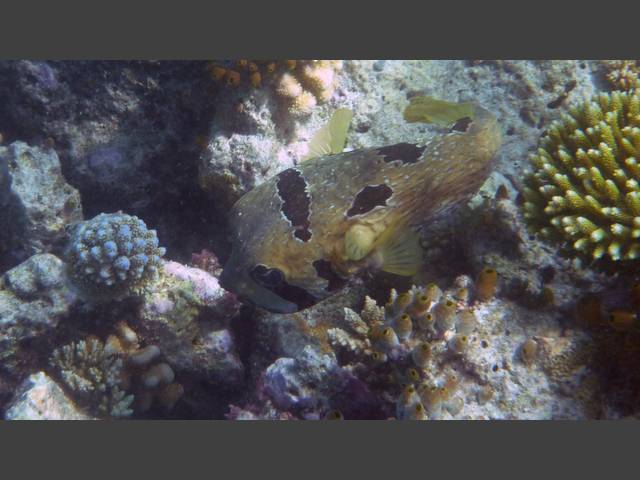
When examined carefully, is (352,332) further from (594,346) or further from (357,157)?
(594,346)

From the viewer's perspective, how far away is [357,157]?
153 inches

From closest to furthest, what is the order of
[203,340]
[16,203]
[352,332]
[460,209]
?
[352,332] < [460,209] < [203,340] < [16,203]

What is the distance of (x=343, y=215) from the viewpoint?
11.6ft

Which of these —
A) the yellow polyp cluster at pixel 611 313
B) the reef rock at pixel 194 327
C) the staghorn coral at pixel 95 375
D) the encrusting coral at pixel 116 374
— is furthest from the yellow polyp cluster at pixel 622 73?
the staghorn coral at pixel 95 375

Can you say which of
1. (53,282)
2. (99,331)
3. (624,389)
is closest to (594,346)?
(624,389)

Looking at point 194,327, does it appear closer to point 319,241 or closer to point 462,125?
point 319,241

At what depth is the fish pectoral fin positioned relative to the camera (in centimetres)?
344

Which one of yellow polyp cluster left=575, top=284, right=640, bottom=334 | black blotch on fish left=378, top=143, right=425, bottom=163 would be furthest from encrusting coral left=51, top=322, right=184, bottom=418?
yellow polyp cluster left=575, top=284, right=640, bottom=334

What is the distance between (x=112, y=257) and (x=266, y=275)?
186 cm

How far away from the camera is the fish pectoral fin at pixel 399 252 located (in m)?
3.44

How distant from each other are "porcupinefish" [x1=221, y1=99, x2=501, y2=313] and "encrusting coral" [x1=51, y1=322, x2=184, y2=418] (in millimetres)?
1664

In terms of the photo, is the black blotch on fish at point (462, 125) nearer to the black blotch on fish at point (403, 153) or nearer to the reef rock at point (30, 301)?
the black blotch on fish at point (403, 153)

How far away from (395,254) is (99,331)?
11.1 feet

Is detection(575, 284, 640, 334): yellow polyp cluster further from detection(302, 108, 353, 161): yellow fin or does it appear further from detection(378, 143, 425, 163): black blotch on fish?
detection(302, 108, 353, 161): yellow fin
